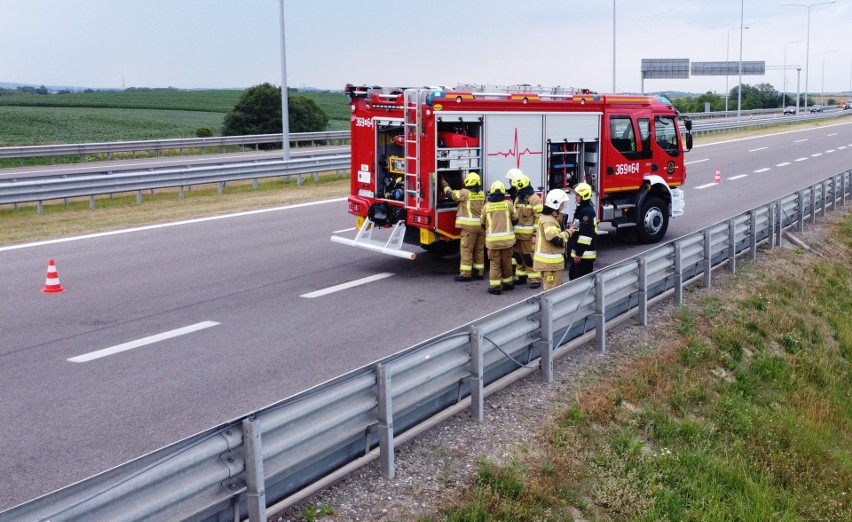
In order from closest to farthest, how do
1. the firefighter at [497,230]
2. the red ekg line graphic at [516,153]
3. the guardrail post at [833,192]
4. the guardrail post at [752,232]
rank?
1. the firefighter at [497,230]
2. the red ekg line graphic at [516,153]
3. the guardrail post at [752,232]
4. the guardrail post at [833,192]

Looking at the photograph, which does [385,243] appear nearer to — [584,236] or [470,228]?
[470,228]

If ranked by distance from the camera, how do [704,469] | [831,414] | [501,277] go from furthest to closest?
[501,277] → [831,414] → [704,469]

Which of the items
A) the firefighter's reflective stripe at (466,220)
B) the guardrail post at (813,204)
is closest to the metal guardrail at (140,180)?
the firefighter's reflective stripe at (466,220)

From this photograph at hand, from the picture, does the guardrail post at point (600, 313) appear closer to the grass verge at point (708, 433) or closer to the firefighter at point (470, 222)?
the grass verge at point (708, 433)

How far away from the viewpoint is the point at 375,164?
41.4ft

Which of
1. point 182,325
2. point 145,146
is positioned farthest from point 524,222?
point 145,146

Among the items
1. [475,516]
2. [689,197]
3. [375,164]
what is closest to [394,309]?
[375,164]

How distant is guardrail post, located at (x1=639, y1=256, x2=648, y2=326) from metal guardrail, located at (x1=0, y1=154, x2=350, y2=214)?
1387 cm

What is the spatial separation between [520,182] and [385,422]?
20.7 feet

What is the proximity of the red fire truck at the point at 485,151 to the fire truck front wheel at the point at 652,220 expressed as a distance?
2 centimetres

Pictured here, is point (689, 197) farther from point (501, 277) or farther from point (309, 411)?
point (309, 411)

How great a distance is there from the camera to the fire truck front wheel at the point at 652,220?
48.8 feet

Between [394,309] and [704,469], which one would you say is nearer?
[704,469]

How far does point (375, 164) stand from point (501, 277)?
8.58 ft
